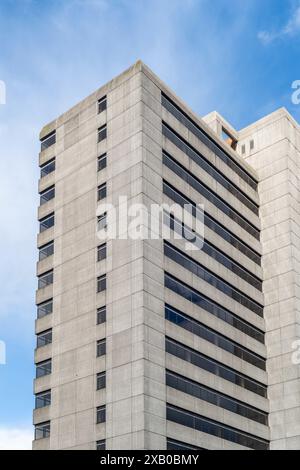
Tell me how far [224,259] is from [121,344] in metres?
19.9

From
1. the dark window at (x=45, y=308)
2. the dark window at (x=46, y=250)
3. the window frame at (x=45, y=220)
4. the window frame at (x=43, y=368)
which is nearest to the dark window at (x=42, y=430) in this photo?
the window frame at (x=43, y=368)

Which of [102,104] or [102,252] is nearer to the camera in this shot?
[102,252]

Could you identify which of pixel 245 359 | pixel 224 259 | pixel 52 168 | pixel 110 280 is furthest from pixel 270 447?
pixel 52 168

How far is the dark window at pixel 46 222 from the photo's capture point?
8531cm

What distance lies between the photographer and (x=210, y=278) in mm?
83625

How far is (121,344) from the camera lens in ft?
235

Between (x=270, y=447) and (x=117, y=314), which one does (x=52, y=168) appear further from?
(x=270, y=447)

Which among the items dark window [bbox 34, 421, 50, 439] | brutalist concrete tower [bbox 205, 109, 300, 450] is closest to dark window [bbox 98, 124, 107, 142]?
brutalist concrete tower [bbox 205, 109, 300, 450]

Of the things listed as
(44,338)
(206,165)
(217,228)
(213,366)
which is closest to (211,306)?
(213,366)

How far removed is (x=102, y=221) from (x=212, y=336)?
1557cm

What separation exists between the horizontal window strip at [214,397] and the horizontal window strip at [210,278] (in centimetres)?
1090

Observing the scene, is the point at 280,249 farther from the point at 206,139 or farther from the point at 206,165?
the point at 206,139

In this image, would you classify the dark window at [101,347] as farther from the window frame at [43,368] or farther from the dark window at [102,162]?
the dark window at [102,162]

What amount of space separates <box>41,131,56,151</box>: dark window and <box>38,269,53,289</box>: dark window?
15.0m
